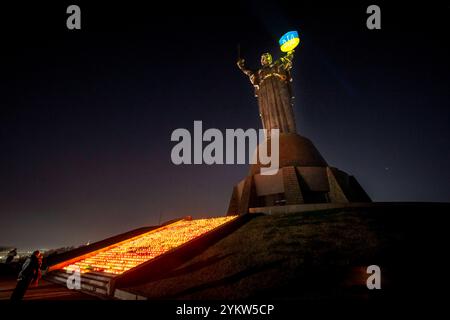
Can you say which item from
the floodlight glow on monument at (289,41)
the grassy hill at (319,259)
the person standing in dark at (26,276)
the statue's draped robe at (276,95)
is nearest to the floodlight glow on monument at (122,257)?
the grassy hill at (319,259)

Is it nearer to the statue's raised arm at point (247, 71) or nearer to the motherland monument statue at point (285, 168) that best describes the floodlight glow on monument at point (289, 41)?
the motherland monument statue at point (285, 168)

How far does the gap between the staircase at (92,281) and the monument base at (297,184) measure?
1190 centimetres

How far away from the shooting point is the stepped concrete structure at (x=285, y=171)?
754 inches

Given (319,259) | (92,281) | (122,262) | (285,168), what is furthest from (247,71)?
(92,281)

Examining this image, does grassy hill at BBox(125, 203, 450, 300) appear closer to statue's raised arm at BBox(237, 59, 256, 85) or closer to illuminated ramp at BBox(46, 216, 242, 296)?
illuminated ramp at BBox(46, 216, 242, 296)

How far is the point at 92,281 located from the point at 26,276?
319 centimetres

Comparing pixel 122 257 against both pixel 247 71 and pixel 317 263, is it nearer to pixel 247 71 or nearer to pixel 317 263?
pixel 317 263
